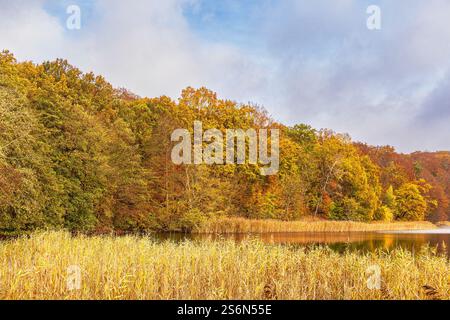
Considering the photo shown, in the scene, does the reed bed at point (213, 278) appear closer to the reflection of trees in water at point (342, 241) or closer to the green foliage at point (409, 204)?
the reflection of trees in water at point (342, 241)

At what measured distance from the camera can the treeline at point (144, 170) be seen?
63.0 ft

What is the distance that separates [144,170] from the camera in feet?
103

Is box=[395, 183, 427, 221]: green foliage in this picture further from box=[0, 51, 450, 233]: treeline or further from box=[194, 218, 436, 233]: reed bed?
box=[194, 218, 436, 233]: reed bed

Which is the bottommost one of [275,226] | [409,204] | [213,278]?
[275,226]

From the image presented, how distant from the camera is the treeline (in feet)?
63.0

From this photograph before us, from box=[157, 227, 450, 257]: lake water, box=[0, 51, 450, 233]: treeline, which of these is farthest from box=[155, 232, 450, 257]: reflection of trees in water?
box=[0, 51, 450, 233]: treeline

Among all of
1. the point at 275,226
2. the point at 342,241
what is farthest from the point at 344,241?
the point at 275,226

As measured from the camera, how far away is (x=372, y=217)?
47.2 m

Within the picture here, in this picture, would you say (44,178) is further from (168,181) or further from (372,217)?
(372,217)

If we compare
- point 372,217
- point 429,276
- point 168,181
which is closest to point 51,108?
point 168,181

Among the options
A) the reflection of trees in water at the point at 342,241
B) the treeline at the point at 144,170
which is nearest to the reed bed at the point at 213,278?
the treeline at the point at 144,170

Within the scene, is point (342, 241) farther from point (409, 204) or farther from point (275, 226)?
point (409, 204)

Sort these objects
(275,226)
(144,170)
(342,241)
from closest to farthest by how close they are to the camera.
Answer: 1. (342,241)
2. (144,170)
3. (275,226)
